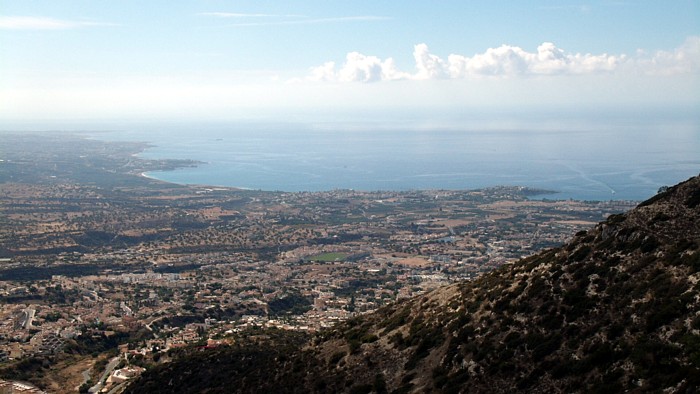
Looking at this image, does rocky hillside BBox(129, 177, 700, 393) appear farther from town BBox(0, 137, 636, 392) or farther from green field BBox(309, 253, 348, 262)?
green field BBox(309, 253, 348, 262)

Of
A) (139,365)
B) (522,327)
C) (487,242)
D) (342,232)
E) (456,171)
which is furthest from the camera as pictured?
(456,171)

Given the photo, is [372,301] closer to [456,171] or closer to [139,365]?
[139,365]

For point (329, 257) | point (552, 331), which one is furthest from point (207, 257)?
point (552, 331)

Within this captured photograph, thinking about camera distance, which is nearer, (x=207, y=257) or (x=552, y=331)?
(x=552, y=331)

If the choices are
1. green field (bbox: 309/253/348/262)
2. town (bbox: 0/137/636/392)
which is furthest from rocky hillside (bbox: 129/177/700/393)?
green field (bbox: 309/253/348/262)

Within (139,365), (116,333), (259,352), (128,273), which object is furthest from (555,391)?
(128,273)

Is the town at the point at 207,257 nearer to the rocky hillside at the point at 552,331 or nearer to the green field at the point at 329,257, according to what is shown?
the green field at the point at 329,257

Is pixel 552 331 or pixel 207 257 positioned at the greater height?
pixel 552 331

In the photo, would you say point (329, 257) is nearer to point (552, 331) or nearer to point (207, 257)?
point (207, 257)
